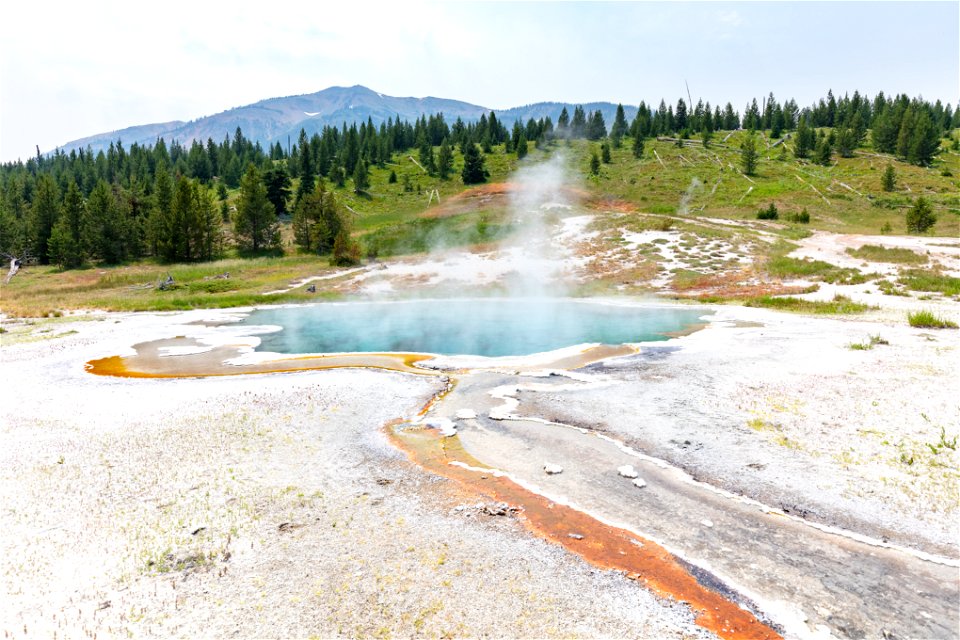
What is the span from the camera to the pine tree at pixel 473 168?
90250 mm

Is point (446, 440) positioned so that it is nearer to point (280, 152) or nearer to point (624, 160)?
point (624, 160)

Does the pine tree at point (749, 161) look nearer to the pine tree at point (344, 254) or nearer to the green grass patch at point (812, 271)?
the green grass patch at point (812, 271)

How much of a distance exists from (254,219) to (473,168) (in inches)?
1731

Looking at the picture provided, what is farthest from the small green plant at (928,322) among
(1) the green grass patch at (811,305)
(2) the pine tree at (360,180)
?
(2) the pine tree at (360,180)

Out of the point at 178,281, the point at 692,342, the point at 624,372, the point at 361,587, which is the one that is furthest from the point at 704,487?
the point at 178,281

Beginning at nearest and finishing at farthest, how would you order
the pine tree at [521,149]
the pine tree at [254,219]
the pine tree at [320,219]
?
the pine tree at [320,219] → the pine tree at [254,219] → the pine tree at [521,149]

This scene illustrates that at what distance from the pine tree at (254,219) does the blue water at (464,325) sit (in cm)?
2704

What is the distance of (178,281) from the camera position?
4603 cm

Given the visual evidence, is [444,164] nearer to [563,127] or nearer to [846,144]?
[563,127]

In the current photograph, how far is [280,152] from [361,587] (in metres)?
162

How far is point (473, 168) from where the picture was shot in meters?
90.9

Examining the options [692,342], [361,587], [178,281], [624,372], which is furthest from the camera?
[178,281]

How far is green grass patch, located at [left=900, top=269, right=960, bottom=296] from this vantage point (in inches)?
1020

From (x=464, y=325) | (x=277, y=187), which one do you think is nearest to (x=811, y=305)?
(x=464, y=325)
